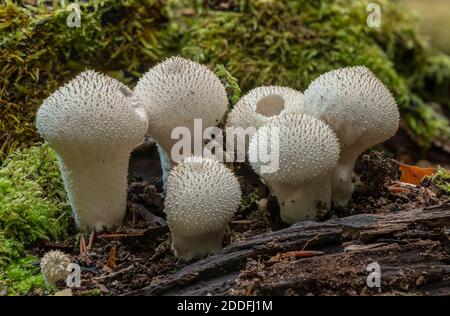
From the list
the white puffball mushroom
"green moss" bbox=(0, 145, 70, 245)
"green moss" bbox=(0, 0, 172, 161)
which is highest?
"green moss" bbox=(0, 0, 172, 161)

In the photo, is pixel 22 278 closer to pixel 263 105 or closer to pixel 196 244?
pixel 196 244

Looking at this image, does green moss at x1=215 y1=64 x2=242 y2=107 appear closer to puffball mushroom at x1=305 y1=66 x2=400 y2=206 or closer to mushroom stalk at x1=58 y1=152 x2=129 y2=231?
puffball mushroom at x1=305 y1=66 x2=400 y2=206

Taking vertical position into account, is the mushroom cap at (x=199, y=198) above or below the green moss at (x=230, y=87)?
below

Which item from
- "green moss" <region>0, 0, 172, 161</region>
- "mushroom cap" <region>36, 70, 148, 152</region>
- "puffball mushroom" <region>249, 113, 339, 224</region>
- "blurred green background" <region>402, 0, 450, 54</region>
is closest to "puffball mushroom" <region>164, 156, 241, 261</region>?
"puffball mushroom" <region>249, 113, 339, 224</region>

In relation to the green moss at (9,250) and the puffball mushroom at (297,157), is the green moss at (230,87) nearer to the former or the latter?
the puffball mushroom at (297,157)

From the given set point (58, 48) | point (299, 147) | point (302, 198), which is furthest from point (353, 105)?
point (58, 48)

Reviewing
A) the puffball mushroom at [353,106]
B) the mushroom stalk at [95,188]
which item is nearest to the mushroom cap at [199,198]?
the mushroom stalk at [95,188]
